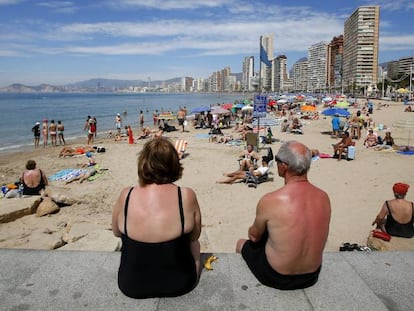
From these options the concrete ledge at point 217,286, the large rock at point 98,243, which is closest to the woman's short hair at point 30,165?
the large rock at point 98,243

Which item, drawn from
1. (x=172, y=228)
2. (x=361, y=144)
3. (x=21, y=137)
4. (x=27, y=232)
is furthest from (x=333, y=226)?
(x=21, y=137)

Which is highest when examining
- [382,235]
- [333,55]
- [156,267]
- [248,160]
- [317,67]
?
[333,55]

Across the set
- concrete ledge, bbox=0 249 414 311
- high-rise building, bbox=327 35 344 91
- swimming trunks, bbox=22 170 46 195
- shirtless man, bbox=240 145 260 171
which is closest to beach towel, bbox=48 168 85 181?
swimming trunks, bbox=22 170 46 195

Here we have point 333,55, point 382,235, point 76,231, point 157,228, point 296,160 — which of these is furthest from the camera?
point 333,55

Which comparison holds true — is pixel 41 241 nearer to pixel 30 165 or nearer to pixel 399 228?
pixel 30 165

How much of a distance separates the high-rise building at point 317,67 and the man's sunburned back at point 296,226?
167m

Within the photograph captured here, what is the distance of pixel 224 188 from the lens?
8.70m

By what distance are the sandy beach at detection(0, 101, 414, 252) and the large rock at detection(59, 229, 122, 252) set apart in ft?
4.27

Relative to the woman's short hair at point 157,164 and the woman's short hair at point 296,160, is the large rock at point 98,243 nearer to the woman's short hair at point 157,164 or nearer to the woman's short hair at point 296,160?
the woman's short hair at point 157,164

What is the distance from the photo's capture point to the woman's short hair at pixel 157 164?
2137 mm

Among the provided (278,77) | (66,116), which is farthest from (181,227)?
(278,77)

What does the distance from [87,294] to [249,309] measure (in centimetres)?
105

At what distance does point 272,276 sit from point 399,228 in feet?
10.2

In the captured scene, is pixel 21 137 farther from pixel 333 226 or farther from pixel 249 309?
pixel 249 309
